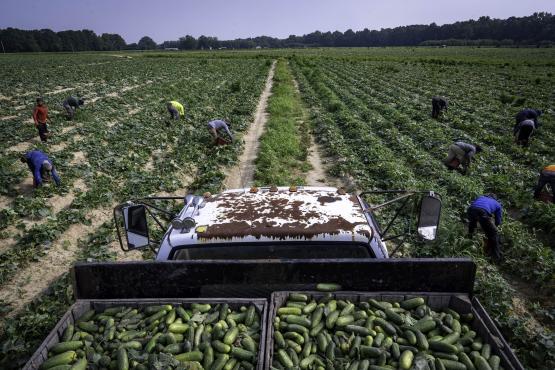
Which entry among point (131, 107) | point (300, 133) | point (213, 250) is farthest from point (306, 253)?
point (131, 107)

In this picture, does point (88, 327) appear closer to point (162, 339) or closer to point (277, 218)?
point (162, 339)

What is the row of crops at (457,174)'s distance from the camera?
665 centimetres

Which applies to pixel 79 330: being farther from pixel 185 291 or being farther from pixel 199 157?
pixel 199 157

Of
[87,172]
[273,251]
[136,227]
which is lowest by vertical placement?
[87,172]

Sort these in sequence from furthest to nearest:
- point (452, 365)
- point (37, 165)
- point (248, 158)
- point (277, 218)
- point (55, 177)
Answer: point (248, 158) → point (55, 177) → point (37, 165) → point (277, 218) → point (452, 365)

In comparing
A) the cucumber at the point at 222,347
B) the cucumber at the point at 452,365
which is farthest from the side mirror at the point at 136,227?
the cucumber at the point at 452,365

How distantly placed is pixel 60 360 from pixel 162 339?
0.84 m

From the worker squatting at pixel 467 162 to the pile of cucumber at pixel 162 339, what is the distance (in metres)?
6.38

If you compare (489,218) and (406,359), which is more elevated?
(406,359)

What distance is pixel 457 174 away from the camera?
40.3 ft

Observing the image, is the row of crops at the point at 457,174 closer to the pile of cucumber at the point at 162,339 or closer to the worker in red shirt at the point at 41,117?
the pile of cucumber at the point at 162,339

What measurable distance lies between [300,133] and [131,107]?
13560 mm

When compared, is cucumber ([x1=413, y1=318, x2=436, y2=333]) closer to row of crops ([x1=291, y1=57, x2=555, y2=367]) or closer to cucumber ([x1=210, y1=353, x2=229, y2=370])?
cucumber ([x1=210, y1=353, x2=229, y2=370])

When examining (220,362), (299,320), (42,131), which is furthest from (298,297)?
(42,131)
